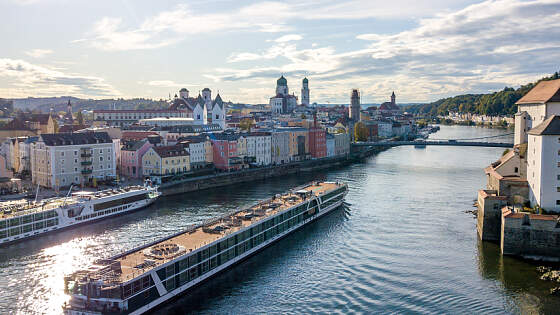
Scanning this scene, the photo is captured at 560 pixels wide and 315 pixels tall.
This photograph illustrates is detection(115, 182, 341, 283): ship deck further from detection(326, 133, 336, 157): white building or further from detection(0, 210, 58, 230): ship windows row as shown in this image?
detection(326, 133, 336, 157): white building

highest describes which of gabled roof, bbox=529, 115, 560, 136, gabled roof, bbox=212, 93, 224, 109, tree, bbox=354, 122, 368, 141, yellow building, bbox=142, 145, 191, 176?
gabled roof, bbox=212, 93, 224, 109

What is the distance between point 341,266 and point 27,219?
54.1ft

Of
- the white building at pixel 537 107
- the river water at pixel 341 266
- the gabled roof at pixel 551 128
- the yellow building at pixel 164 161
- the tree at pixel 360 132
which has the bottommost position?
the river water at pixel 341 266

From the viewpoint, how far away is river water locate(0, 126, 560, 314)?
18.6 meters

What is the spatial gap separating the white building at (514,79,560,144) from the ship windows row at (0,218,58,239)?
1122 inches

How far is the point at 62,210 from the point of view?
95.0 ft

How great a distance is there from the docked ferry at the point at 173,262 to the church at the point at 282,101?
9755 cm

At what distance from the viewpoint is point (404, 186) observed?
44.2 meters

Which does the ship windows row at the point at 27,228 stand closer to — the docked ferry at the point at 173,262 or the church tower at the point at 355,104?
the docked ferry at the point at 173,262

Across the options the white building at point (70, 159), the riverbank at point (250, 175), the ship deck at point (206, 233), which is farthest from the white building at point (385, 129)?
the ship deck at point (206, 233)

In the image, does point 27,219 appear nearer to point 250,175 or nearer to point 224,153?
point 224,153

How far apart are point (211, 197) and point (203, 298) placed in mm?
20928

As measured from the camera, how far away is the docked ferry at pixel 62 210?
2647 cm

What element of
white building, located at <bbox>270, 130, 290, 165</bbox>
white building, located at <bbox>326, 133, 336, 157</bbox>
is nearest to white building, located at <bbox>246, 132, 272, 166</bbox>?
white building, located at <bbox>270, 130, 290, 165</bbox>
